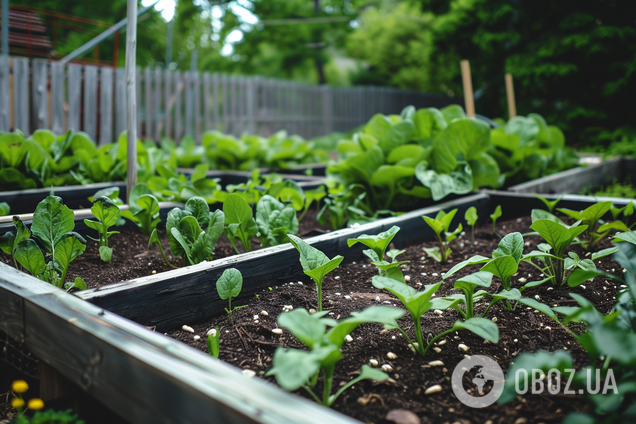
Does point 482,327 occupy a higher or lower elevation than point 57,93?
lower

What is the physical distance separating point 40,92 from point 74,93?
1.21 ft

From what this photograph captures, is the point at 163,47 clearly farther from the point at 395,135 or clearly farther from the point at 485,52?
the point at 395,135

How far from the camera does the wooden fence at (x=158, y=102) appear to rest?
5172 mm

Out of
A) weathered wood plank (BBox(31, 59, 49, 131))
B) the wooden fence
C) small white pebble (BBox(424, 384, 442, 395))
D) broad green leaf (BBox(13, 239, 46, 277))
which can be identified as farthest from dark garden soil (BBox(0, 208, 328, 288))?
weathered wood plank (BBox(31, 59, 49, 131))

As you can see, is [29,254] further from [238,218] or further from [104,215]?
[238,218]

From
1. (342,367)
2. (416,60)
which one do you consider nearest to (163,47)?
(416,60)

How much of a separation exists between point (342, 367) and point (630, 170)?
175 inches

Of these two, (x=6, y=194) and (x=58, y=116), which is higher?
(x=58, y=116)

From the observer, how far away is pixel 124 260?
159 cm

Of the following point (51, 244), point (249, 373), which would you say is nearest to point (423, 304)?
point (249, 373)

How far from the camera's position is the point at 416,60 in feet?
53.2

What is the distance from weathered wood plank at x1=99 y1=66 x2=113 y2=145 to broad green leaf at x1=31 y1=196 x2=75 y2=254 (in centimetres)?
493

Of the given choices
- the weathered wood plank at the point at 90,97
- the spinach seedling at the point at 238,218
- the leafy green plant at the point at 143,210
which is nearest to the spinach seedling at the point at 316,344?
the spinach seedling at the point at 238,218

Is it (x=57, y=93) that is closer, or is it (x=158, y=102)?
(x=57, y=93)
